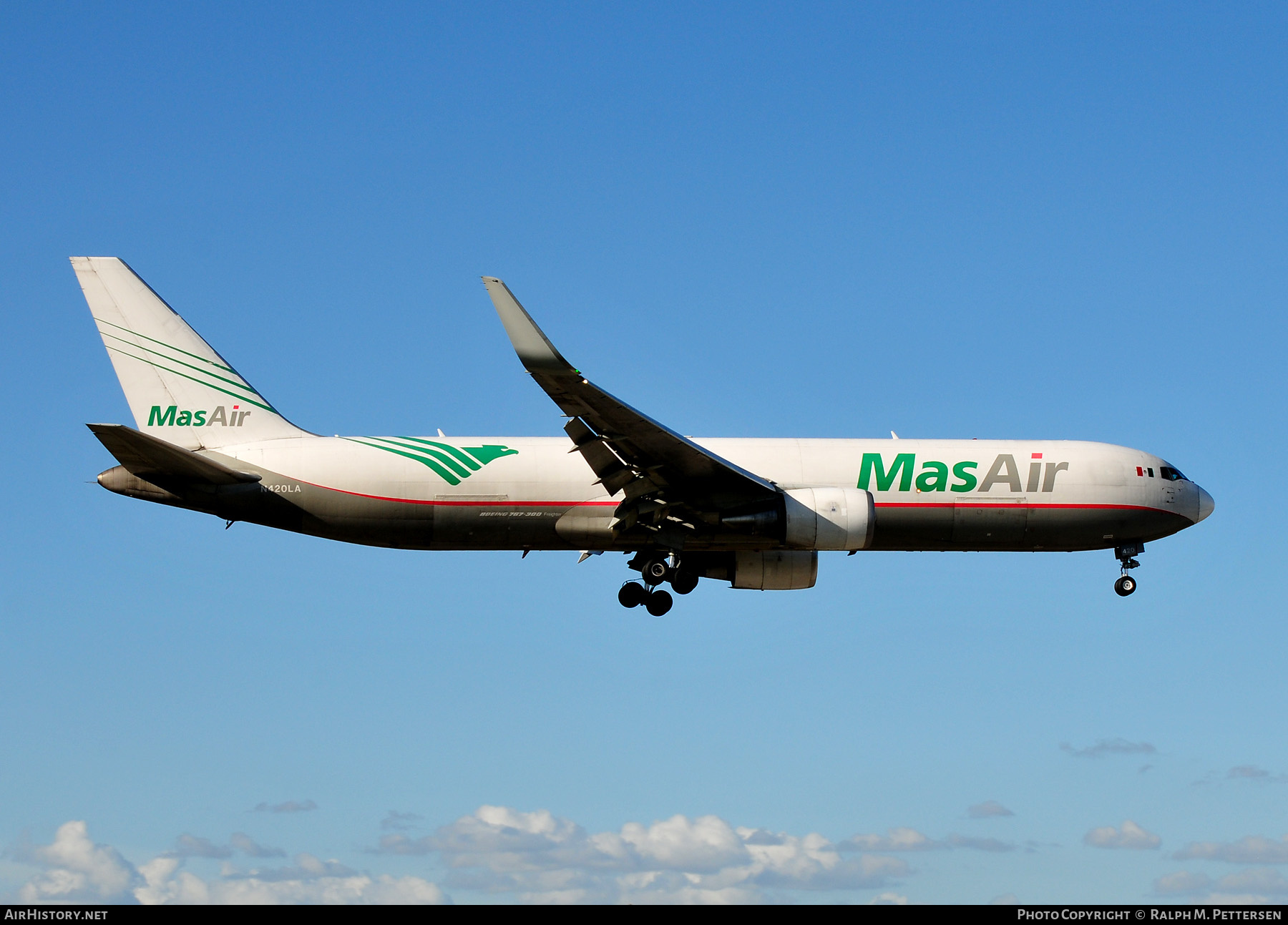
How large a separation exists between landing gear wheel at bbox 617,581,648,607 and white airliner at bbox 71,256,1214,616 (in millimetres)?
38

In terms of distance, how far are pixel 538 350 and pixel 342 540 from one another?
28.6 ft

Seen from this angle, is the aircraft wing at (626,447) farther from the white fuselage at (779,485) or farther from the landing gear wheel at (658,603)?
the landing gear wheel at (658,603)

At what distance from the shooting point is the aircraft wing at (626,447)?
25516 mm

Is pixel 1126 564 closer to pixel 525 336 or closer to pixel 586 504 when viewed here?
pixel 586 504

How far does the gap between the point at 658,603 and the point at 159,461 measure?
38.6 ft

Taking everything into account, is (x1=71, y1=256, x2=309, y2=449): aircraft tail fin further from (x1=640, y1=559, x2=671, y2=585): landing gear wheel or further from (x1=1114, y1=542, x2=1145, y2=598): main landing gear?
(x1=1114, y1=542, x2=1145, y2=598): main landing gear

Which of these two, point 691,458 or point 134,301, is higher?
point 134,301

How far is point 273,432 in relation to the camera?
32406mm

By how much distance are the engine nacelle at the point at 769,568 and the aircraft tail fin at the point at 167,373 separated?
11022 millimetres

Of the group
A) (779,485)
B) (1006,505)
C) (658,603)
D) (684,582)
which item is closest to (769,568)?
(684,582)

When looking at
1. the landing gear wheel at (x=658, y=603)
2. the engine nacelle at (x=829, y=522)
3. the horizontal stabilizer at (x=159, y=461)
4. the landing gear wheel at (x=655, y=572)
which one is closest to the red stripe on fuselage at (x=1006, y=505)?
the engine nacelle at (x=829, y=522)

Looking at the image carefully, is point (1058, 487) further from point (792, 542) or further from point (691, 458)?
point (691, 458)

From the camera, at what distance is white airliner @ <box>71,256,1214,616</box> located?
3031cm
